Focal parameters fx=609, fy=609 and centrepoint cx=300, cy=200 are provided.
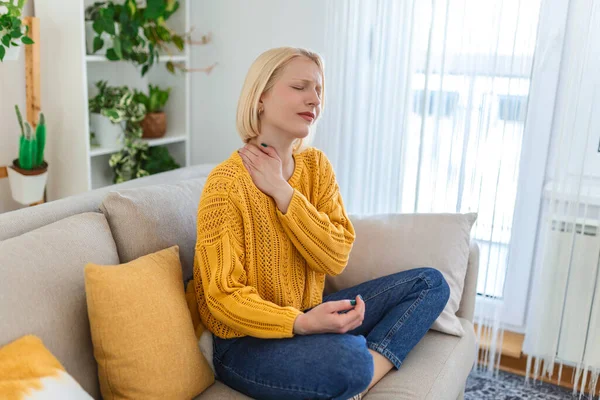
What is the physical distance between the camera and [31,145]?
207 centimetres

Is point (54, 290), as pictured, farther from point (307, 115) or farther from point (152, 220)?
point (307, 115)

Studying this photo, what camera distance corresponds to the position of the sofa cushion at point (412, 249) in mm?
1845

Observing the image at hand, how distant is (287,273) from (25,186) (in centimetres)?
108

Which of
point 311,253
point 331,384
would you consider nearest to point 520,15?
point 311,253

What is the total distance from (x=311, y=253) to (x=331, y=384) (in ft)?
1.12

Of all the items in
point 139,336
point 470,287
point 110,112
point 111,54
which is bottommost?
point 470,287

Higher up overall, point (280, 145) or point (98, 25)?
point (98, 25)

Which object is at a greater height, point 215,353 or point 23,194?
point 23,194

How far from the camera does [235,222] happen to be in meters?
1.44

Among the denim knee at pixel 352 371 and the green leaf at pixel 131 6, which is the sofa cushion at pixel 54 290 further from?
the green leaf at pixel 131 6

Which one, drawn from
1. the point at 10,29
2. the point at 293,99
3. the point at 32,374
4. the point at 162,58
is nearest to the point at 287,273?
the point at 293,99

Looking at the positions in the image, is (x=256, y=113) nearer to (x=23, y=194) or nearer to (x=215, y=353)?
(x=215, y=353)

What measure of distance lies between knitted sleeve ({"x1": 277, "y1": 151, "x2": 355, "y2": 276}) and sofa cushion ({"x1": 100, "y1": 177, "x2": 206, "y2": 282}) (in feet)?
1.02

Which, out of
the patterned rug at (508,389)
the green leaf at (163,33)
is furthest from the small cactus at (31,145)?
the patterned rug at (508,389)
